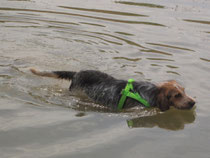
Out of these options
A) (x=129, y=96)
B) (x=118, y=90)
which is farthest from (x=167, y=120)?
(x=118, y=90)

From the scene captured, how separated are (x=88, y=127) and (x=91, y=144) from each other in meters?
0.52

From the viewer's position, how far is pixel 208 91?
6930 millimetres

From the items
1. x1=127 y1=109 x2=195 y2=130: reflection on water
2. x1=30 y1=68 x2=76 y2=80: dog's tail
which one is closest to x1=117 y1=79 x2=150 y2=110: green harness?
x1=127 y1=109 x2=195 y2=130: reflection on water

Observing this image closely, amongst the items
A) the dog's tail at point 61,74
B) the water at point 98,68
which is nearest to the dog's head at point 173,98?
the water at point 98,68

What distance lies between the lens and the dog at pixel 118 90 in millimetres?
5711

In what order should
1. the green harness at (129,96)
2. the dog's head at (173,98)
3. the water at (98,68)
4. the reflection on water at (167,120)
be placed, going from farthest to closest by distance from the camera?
1. the green harness at (129,96)
2. the dog's head at (173,98)
3. the reflection on water at (167,120)
4. the water at (98,68)

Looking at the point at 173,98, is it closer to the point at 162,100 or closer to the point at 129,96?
the point at 162,100

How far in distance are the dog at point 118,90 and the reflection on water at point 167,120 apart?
7.2 inches

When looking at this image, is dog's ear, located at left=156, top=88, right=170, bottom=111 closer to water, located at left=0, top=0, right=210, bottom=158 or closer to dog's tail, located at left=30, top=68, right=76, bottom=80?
water, located at left=0, top=0, right=210, bottom=158

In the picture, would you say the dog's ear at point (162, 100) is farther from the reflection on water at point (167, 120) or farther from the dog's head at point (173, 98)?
the reflection on water at point (167, 120)

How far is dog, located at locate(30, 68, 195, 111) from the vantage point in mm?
5711

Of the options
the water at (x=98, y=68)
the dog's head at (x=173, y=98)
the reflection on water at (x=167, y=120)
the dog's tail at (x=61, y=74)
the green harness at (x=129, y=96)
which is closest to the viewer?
the water at (x=98, y=68)

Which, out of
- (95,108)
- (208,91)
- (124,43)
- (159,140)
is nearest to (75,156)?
(159,140)

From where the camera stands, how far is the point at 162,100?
5730mm
